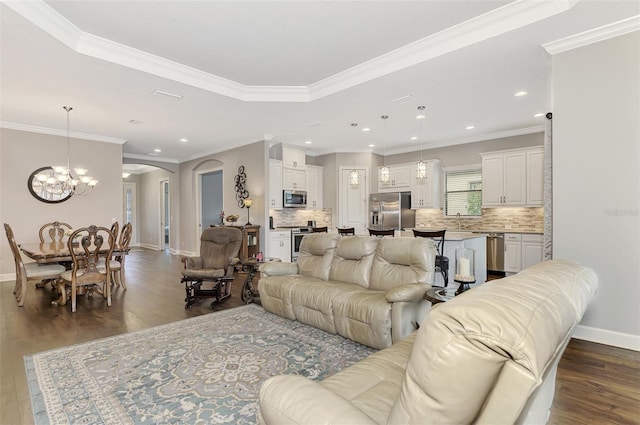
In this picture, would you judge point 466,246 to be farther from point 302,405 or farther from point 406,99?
point 302,405

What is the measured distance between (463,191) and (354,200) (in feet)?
8.41

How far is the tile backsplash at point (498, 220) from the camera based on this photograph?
6469mm

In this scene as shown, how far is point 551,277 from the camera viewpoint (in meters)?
1.12

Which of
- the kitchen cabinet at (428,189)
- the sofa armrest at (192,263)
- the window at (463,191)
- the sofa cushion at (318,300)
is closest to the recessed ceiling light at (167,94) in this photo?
the sofa armrest at (192,263)

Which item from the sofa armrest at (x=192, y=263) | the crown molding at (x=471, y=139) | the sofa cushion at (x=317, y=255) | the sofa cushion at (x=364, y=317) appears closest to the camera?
the sofa cushion at (x=364, y=317)

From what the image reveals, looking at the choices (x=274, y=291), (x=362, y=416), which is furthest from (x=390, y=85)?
(x=362, y=416)

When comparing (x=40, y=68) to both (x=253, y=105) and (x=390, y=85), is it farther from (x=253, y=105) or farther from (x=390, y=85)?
(x=390, y=85)

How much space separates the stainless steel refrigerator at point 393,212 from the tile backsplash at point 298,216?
1306 millimetres

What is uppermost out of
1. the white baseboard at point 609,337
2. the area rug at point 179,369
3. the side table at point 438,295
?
the side table at point 438,295

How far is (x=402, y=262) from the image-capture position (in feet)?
10.2

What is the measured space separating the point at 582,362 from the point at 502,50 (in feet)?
9.49

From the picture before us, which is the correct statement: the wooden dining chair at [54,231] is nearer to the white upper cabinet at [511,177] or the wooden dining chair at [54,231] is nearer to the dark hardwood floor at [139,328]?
the dark hardwood floor at [139,328]

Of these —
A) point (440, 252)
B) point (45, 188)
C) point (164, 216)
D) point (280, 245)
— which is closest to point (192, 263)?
point (280, 245)

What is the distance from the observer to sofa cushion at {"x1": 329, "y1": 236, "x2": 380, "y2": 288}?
11.1ft
